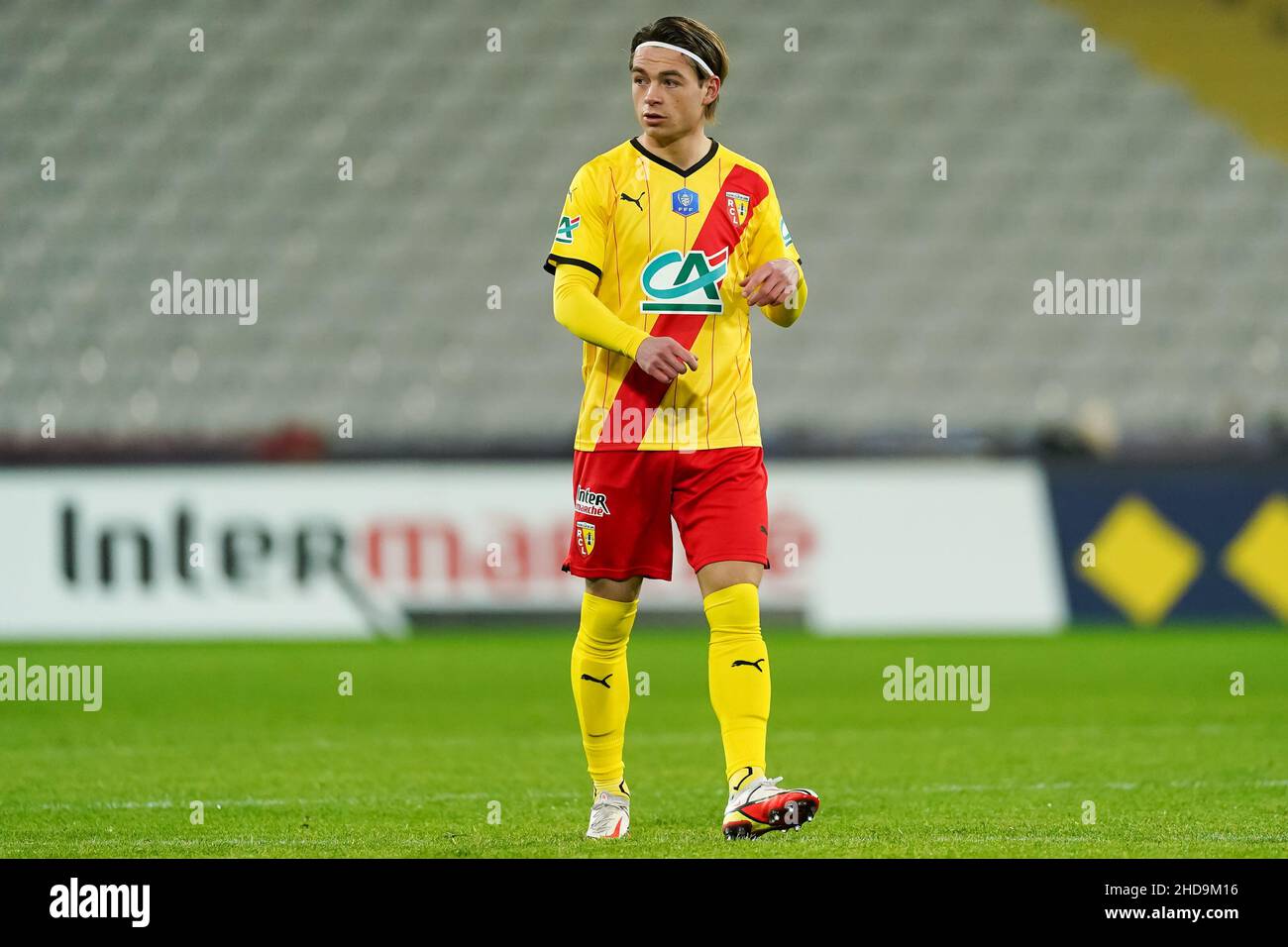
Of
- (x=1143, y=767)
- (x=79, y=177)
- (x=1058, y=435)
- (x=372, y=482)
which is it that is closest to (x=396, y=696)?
(x=372, y=482)

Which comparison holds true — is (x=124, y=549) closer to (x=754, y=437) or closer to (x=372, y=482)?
(x=372, y=482)

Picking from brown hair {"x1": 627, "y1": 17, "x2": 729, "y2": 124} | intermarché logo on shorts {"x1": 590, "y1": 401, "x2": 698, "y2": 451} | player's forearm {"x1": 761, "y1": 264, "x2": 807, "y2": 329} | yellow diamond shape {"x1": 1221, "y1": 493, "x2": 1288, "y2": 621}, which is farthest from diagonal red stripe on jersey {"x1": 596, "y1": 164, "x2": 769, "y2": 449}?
yellow diamond shape {"x1": 1221, "y1": 493, "x2": 1288, "y2": 621}

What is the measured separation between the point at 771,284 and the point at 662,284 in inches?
12.3

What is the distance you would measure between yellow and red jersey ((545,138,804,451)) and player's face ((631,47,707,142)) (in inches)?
4.9

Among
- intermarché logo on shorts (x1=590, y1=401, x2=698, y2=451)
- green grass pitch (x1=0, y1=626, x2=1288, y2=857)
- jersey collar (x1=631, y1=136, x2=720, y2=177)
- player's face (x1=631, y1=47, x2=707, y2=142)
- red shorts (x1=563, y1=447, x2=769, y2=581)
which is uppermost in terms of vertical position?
player's face (x1=631, y1=47, x2=707, y2=142)

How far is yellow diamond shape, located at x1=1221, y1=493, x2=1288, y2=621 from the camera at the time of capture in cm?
1141

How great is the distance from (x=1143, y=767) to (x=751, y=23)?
10978 mm

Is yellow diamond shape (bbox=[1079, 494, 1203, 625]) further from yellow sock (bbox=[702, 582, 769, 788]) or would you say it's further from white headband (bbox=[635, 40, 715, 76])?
white headband (bbox=[635, 40, 715, 76])

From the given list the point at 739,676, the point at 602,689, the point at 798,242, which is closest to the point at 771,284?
the point at 739,676

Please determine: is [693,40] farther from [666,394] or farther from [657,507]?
[657,507]

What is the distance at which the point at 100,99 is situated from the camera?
1547 cm

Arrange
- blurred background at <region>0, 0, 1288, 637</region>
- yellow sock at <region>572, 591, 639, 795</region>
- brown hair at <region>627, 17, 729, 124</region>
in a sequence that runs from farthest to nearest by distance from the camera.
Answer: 1. blurred background at <region>0, 0, 1288, 637</region>
2. yellow sock at <region>572, 591, 639, 795</region>
3. brown hair at <region>627, 17, 729, 124</region>

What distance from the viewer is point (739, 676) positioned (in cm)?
495

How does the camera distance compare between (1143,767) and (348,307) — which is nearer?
(1143,767)
